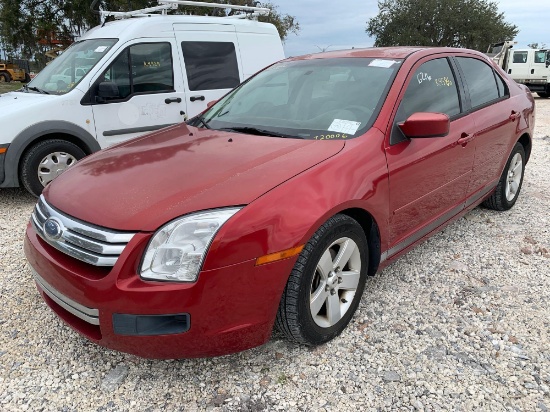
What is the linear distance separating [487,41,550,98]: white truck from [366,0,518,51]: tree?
1840 centimetres

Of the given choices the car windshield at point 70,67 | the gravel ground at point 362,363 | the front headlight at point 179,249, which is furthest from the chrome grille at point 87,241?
the car windshield at point 70,67

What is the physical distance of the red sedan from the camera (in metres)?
1.96

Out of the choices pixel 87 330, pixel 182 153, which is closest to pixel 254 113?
pixel 182 153

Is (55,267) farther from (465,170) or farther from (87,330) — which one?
(465,170)

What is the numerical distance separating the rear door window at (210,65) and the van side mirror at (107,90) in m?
1.06

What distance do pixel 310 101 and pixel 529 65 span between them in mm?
22946

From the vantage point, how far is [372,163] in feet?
8.35

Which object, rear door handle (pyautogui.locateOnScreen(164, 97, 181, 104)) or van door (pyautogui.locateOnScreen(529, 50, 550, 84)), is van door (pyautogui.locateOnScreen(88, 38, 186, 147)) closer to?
rear door handle (pyautogui.locateOnScreen(164, 97, 181, 104))

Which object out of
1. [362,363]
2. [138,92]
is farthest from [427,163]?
[138,92]

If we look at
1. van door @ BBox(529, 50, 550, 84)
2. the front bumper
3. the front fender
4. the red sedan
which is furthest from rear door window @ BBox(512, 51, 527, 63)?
the front bumper

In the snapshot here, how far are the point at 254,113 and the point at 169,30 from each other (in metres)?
3.17

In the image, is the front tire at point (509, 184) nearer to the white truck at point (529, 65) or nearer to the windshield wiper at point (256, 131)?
the windshield wiper at point (256, 131)

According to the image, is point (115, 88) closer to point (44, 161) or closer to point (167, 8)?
point (44, 161)

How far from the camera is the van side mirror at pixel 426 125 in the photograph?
8.71 ft
